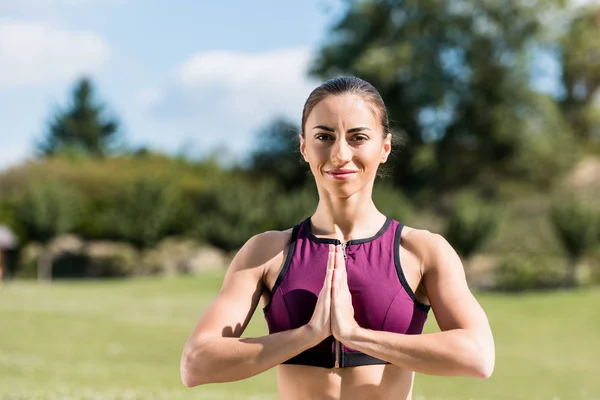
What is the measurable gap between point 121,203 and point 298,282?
40.4 meters

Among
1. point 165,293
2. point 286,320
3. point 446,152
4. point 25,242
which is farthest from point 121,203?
point 286,320

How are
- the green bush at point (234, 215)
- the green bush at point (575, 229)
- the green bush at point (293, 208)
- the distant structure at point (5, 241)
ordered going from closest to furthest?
1. the green bush at point (575, 229)
2. the green bush at point (293, 208)
3. the distant structure at point (5, 241)
4. the green bush at point (234, 215)

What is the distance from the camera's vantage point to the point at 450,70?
42.7 meters

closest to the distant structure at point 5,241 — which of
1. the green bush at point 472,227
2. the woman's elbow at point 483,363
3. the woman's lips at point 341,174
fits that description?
the green bush at point 472,227

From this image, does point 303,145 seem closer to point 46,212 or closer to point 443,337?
point 443,337

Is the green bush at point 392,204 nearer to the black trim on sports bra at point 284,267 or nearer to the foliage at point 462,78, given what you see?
the foliage at point 462,78

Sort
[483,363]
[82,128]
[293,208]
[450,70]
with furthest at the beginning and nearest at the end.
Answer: [82,128], [450,70], [293,208], [483,363]

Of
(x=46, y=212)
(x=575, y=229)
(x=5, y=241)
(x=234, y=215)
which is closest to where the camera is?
(x=575, y=229)

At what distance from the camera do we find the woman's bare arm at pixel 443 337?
2645 mm

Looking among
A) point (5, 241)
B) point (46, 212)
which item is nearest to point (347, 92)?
point (5, 241)

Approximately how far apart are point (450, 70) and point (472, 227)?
12.9 meters

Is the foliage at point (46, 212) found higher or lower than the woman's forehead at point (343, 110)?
higher

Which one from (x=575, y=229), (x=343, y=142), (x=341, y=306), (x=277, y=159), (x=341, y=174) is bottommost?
(x=341, y=306)

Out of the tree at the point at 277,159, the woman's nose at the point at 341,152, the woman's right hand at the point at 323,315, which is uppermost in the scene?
the tree at the point at 277,159
